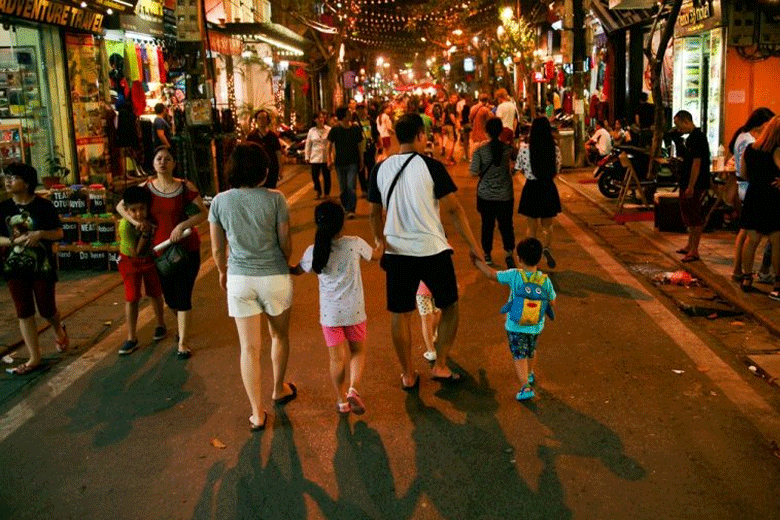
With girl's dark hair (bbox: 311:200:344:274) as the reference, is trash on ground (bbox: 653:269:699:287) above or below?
below

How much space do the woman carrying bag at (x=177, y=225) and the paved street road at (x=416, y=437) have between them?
0.43 meters

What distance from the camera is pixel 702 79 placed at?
55.3 feet

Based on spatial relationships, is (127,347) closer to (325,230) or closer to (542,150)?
(325,230)

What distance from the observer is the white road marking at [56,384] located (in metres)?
5.84

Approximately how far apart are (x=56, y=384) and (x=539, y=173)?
5.60 m

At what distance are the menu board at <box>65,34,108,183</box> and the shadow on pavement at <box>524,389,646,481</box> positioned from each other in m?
12.7

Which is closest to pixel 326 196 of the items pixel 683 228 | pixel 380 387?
pixel 683 228

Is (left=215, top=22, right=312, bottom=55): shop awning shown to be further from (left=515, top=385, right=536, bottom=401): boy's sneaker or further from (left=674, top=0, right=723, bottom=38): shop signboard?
(left=515, top=385, right=536, bottom=401): boy's sneaker

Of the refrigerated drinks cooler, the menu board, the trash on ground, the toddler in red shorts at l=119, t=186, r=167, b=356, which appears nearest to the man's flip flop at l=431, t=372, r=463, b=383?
the toddler in red shorts at l=119, t=186, r=167, b=356

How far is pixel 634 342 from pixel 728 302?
5.89 ft

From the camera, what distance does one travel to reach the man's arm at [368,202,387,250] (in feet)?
19.2

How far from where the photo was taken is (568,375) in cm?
627

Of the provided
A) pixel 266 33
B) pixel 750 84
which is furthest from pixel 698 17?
pixel 266 33

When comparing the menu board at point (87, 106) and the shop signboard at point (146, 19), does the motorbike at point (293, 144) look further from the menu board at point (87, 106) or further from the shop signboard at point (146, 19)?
the menu board at point (87, 106)
